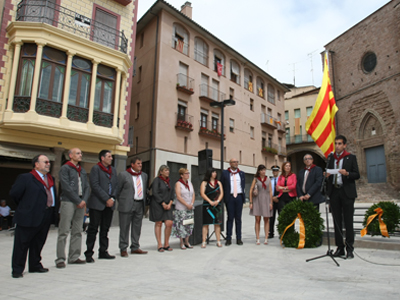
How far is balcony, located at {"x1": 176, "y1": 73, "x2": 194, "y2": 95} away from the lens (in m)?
23.3

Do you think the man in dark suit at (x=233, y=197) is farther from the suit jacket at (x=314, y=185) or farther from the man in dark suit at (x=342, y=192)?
the man in dark suit at (x=342, y=192)

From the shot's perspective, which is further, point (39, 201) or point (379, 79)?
point (379, 79)

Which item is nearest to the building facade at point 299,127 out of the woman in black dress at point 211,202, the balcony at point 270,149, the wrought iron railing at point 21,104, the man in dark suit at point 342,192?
the balcony at point 270,149

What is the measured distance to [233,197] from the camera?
782cm

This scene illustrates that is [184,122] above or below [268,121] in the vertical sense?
below

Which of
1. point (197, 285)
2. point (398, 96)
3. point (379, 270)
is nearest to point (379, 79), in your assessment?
point (398, 96)

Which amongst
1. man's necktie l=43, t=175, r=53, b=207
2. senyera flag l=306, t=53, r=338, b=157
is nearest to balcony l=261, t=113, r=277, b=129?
senyera flag l=306, t=53, r=338, b=157

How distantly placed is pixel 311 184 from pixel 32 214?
589 cm

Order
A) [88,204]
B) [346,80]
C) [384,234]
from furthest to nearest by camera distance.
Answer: [346,80] < [384,234] < [88,204]

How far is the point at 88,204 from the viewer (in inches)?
228

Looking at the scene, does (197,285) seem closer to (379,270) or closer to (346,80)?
(379,270)

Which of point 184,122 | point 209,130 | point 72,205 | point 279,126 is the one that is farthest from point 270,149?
point 72,205

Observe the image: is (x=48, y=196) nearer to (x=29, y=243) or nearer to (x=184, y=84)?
(x=29, y=243)

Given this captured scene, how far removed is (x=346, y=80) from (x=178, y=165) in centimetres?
2055
